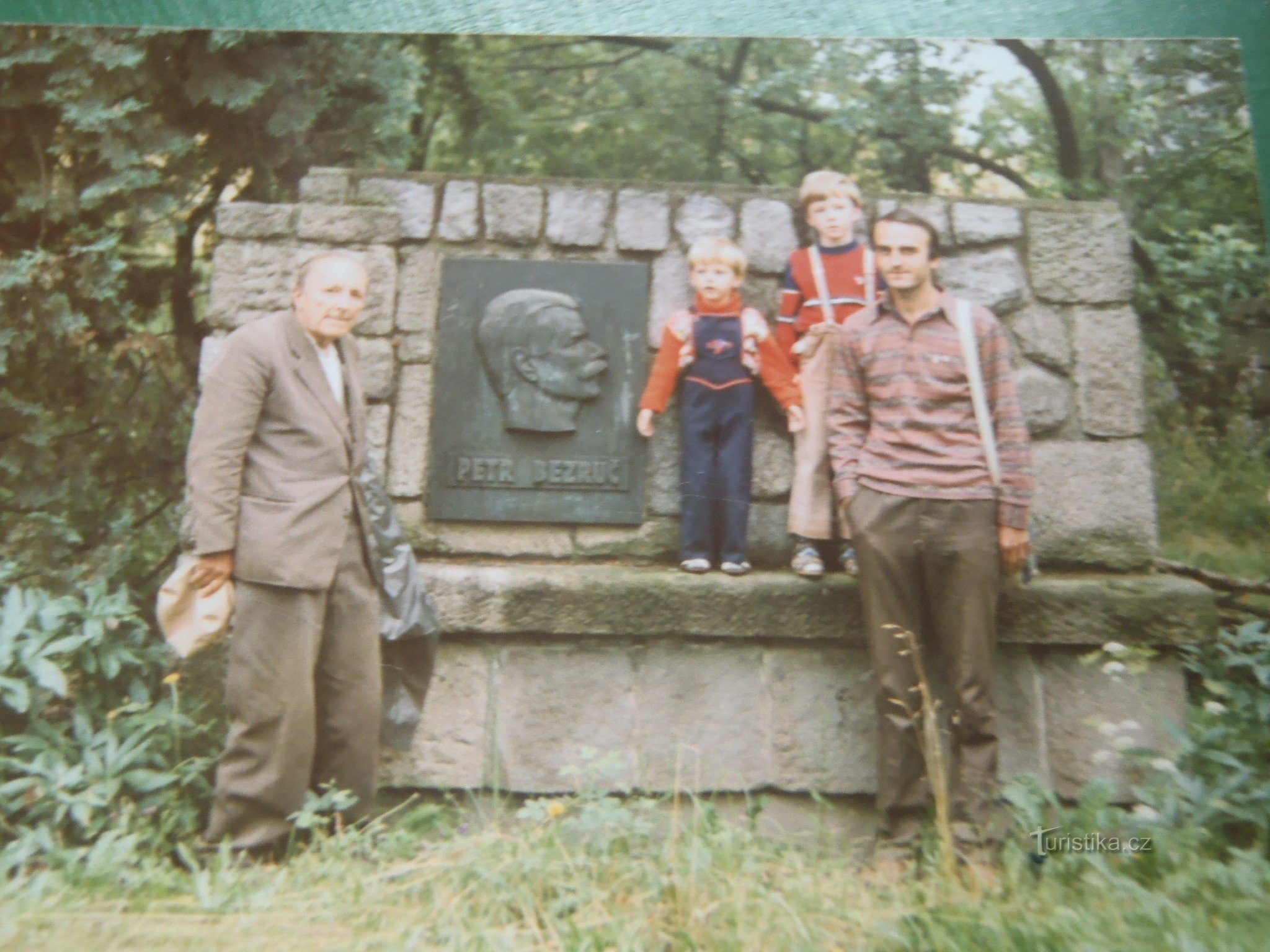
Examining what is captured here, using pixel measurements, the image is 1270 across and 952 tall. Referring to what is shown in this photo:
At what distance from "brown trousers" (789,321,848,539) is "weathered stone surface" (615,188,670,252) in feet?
1.58

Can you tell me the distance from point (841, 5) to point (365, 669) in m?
1.89

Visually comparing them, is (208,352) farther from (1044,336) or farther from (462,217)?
(1044,336)

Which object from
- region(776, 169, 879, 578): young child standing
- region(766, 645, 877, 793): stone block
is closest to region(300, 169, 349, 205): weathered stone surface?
region(776, 169, 879, 578): young child standing

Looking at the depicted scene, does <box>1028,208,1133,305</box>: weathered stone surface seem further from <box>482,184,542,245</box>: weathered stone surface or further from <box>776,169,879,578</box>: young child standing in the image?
<box>482,184,542,245</box>: weathered stone surface

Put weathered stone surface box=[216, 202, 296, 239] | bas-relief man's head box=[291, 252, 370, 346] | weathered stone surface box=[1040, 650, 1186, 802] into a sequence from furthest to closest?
weathered stone surface box=[216, 202, 296, 239], weathered stone surface box=[1040, 650, 1186, 802], bas-relief man's head box=[291, 252, 370, 346]

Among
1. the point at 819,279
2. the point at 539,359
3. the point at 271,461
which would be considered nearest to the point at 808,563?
the point at 819,279

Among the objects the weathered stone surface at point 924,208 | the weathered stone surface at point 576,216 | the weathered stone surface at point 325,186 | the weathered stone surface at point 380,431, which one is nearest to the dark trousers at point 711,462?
the weathered stone surface at point 576,216

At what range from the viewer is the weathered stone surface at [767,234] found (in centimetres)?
288

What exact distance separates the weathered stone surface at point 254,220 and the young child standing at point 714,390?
41.5 inches

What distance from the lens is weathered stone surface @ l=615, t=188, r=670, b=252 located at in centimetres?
288

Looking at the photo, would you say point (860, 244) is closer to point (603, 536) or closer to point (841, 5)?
point (841, 5)

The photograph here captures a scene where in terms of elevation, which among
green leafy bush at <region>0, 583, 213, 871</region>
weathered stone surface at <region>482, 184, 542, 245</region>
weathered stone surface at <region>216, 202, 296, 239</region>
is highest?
weathered stone surface at <region>482, 184, 542, 245</region>

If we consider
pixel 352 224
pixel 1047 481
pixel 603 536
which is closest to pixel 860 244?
pixel 1047 481

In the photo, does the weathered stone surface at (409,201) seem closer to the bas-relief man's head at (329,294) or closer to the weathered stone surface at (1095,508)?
the bas-relief man's head at (329,294)
